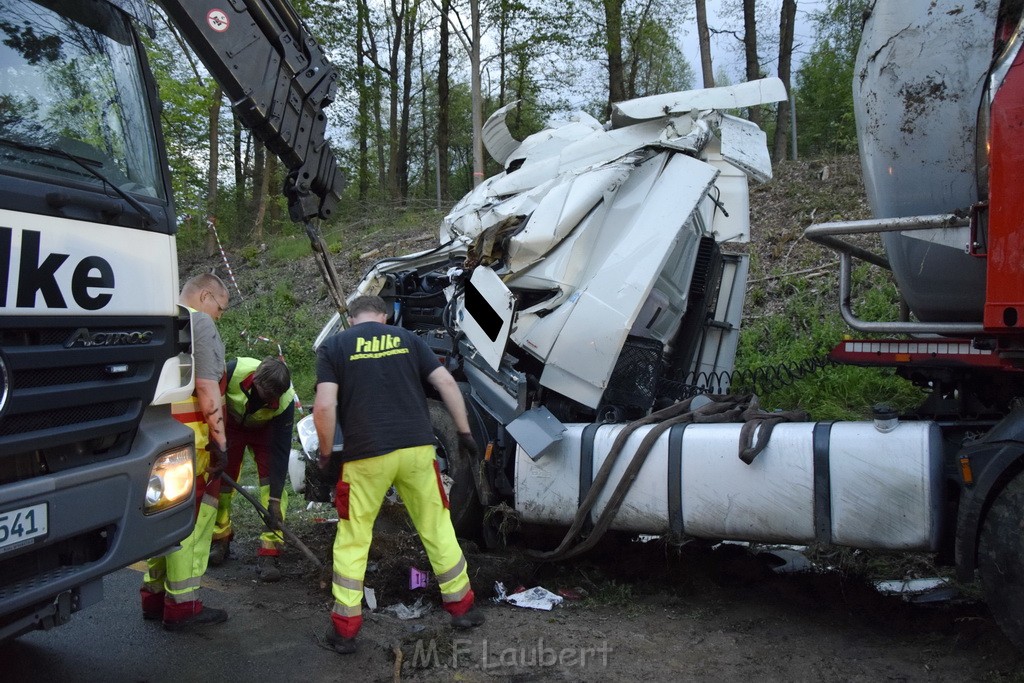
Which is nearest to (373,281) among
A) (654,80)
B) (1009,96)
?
(1009,96)

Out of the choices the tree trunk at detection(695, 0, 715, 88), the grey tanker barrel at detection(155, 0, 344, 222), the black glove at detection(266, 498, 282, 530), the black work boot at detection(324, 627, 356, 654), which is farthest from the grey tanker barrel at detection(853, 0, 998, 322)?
the tree trunk at detection(695, 0, 715, 88)

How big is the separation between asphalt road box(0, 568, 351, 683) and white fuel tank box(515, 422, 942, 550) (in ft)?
4.49

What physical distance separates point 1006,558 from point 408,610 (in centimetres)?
263

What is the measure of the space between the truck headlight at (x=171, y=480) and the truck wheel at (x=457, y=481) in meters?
1.80

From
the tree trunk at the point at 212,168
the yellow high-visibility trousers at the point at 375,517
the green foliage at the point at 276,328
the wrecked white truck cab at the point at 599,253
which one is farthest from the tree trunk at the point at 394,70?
the yellow high-visibility trousers at the point at 375,517

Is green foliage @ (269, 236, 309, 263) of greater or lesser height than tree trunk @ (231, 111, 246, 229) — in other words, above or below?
below

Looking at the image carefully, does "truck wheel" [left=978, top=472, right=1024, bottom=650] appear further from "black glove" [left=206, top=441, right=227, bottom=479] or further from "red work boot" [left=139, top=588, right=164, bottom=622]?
"red work boot" [left=139, top=588, right=164, bottom=622]

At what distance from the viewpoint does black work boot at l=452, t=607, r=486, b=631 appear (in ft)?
12.3

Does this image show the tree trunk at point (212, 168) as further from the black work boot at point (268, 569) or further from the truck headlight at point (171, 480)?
the truck headlight at point (171, 480)

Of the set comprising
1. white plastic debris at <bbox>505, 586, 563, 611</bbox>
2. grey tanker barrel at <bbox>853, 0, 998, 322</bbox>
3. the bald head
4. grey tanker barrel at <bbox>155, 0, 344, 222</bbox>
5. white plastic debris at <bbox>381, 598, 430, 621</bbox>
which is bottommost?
white plastic debris at <bbox>381, 598, 430, 621</bbox>

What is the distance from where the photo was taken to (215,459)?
13.5ft

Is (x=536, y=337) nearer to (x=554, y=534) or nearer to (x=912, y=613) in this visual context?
(x=554, y=534)

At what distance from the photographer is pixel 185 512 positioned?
305 cm

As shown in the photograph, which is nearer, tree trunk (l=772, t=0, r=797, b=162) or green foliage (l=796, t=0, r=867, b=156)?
tree trunk (l=772, t=0, r=797, b=162)
